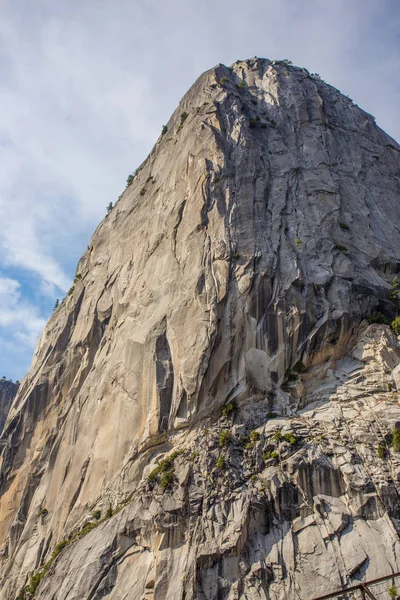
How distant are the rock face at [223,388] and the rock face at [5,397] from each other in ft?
125

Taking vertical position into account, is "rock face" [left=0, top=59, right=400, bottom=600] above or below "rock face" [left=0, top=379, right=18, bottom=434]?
below

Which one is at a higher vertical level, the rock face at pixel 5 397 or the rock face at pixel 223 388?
the rock face at pixel 5 397

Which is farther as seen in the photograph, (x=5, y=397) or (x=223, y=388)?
(x=5, y=397)

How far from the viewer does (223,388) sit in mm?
26688

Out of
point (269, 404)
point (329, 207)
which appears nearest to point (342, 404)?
point (269, 404)

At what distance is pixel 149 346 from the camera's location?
29453 millimetres

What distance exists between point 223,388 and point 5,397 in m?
62.8

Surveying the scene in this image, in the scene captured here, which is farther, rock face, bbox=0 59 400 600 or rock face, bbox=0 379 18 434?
rock face, bbox=0 379 18 434

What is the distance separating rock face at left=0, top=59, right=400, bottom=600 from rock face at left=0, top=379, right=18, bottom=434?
37987 mm

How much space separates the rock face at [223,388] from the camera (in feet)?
70.2

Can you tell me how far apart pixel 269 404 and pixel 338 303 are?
7.44 metres

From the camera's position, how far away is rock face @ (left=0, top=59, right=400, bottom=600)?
21406mm

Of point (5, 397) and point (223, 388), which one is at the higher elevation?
point (5, 397)

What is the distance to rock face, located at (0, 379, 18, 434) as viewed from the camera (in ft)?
256
